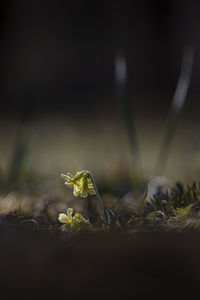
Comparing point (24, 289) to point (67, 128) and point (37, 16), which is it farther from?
point (37, 16)

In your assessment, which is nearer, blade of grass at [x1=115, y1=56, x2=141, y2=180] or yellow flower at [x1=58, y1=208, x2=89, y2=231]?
yellow flower at [x1=58, y1=208, x2=89, y2=231]

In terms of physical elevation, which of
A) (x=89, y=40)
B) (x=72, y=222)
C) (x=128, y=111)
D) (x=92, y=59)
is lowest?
(x=72, y=222)

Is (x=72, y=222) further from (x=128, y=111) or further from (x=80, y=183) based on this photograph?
(x=128, y=111)

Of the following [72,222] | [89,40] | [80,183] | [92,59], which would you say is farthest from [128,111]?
[89,40]

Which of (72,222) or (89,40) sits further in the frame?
(89,40)

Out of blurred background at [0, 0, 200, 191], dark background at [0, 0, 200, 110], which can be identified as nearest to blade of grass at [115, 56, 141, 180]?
blurred background at [0, 0, 200, 191]

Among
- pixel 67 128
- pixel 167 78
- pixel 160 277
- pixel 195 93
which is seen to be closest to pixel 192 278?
pixel 160 277

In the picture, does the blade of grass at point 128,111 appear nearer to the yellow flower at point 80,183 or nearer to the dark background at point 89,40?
the yellow flower at point 80,183

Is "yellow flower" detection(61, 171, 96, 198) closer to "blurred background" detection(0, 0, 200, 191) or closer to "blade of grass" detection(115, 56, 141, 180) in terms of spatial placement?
"blade of grass" detection(115, 56, 141, 180)
